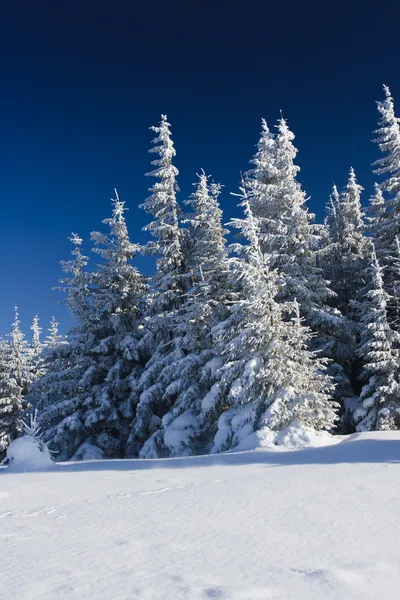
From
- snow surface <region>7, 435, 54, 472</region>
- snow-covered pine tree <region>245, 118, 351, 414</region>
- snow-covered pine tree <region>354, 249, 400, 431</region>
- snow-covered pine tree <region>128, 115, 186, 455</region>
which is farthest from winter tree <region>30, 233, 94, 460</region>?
snow-covered pine tree <region>354, 249, 400, 431</region>

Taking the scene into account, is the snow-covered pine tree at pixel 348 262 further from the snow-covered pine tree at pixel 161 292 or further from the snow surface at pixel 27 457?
the snow surface at pixel 27 457

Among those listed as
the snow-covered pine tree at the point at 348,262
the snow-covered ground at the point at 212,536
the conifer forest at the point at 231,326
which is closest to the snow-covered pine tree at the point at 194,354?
the conifer forest at the point at 231,326

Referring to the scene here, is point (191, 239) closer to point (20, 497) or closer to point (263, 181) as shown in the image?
point (263, 181)

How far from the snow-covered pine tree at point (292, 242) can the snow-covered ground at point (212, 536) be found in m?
8.99

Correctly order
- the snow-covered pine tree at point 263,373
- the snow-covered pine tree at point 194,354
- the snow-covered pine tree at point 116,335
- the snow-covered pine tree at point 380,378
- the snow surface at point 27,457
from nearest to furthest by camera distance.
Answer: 1. the snow surface at point 27,457
2. the snow-covered pine tree at point 263,373
3. the snow-covered pine tree at point 380,378
4. the snow-covered pine tree at point 194,354
5. the snow-covered pine tree at point 116,335

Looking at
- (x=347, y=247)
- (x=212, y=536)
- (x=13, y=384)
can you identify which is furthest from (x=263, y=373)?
(x=13, y=384)

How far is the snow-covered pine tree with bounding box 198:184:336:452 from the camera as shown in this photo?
13258 millimetres

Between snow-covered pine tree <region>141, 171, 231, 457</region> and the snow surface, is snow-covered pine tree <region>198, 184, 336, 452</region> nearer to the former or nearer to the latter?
snow-covered pine tree <region>141, 171, 231, 457</region>

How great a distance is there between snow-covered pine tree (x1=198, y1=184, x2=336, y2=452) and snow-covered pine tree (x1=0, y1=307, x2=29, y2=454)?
18606 mm

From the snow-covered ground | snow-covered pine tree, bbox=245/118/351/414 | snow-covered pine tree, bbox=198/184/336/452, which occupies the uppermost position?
snow-covered pine tree, bbox=245/118/351/414

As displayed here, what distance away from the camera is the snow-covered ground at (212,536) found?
3.29m

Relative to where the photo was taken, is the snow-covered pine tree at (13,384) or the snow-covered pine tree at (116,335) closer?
the snow-covered pine tree at (116,335)

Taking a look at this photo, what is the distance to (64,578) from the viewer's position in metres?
3.59

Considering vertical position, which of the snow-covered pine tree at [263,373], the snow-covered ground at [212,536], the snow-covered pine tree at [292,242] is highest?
the snow-covered pine tree at [292,242]
